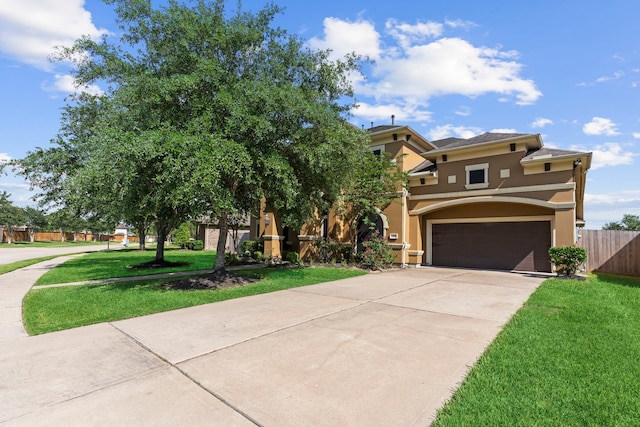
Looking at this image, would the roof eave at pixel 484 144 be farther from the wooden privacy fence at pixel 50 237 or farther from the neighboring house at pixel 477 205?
the wooden privacy fence at pixel 50 237

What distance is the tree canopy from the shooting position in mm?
7906

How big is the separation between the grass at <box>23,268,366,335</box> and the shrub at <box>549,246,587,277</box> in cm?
875

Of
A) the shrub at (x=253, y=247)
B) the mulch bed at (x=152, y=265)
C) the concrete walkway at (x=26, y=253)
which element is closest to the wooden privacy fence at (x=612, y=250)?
the shrub at (x=253, y=247)

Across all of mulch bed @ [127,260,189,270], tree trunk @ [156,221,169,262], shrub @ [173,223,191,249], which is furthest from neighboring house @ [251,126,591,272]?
shrub @ [173,223,191,249]

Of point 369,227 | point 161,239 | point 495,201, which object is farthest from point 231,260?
point 495,201

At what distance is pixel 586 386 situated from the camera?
137 inches

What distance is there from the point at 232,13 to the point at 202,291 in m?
8.18

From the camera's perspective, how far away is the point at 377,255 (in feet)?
48.8

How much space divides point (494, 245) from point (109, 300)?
1510 cm

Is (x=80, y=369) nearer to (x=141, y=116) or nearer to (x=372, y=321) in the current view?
(x=372, y=321)

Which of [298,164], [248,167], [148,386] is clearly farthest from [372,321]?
[298,164]

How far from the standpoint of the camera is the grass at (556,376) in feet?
9.63

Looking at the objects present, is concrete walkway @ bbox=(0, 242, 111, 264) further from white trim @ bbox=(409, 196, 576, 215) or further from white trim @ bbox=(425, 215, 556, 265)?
white trim @ bbox=(425, 215, 556, 265)

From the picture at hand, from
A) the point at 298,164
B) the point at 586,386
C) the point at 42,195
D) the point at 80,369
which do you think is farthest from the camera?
the point at 42,195
